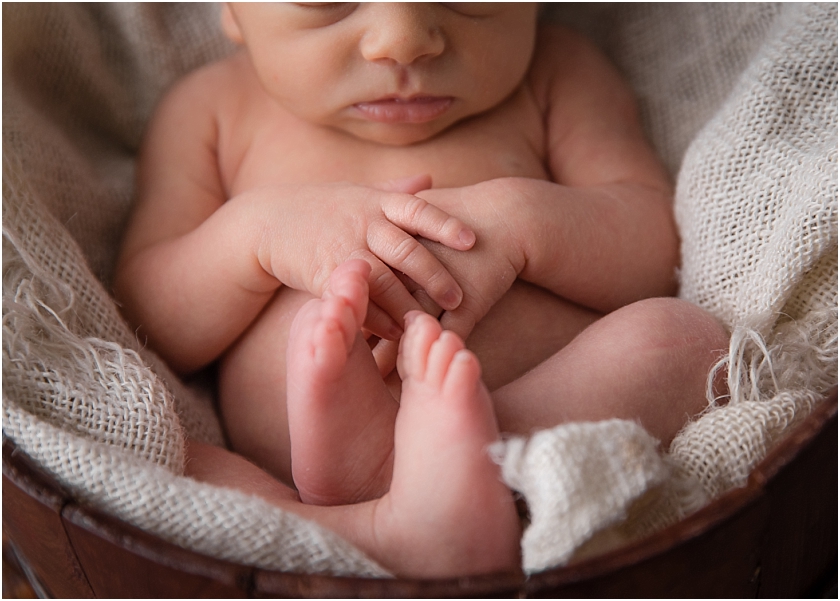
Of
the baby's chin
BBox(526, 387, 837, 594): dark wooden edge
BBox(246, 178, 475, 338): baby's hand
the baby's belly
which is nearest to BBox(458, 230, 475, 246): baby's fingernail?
BBox(246, 178, 475, 338): baby's hand

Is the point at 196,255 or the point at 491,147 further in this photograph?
the point at 491,147

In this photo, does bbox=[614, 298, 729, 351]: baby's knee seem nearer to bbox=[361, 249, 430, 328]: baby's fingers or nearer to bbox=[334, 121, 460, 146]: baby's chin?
bbox=[361, 249, 430, 328]: baby's fingers

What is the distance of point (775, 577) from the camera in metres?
0.69

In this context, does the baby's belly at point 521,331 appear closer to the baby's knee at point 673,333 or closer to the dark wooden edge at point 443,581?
the baby's knee at point 673,333

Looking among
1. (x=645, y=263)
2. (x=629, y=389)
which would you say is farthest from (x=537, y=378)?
(x=645, y=263)

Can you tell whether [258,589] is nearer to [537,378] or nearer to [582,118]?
[537,378]

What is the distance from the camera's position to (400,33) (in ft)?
2.64

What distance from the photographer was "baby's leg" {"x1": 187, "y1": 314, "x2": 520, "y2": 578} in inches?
24.2

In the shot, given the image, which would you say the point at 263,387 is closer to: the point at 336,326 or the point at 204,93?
the point at 336,326

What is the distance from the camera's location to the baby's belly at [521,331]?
2.75 feet

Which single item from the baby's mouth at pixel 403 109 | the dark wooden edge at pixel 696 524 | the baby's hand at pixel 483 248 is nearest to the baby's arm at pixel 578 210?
the baby's hand at pixel 483 248

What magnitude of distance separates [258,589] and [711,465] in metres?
0.38

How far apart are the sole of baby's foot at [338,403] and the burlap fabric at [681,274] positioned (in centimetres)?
8

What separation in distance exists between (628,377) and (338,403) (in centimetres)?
27
